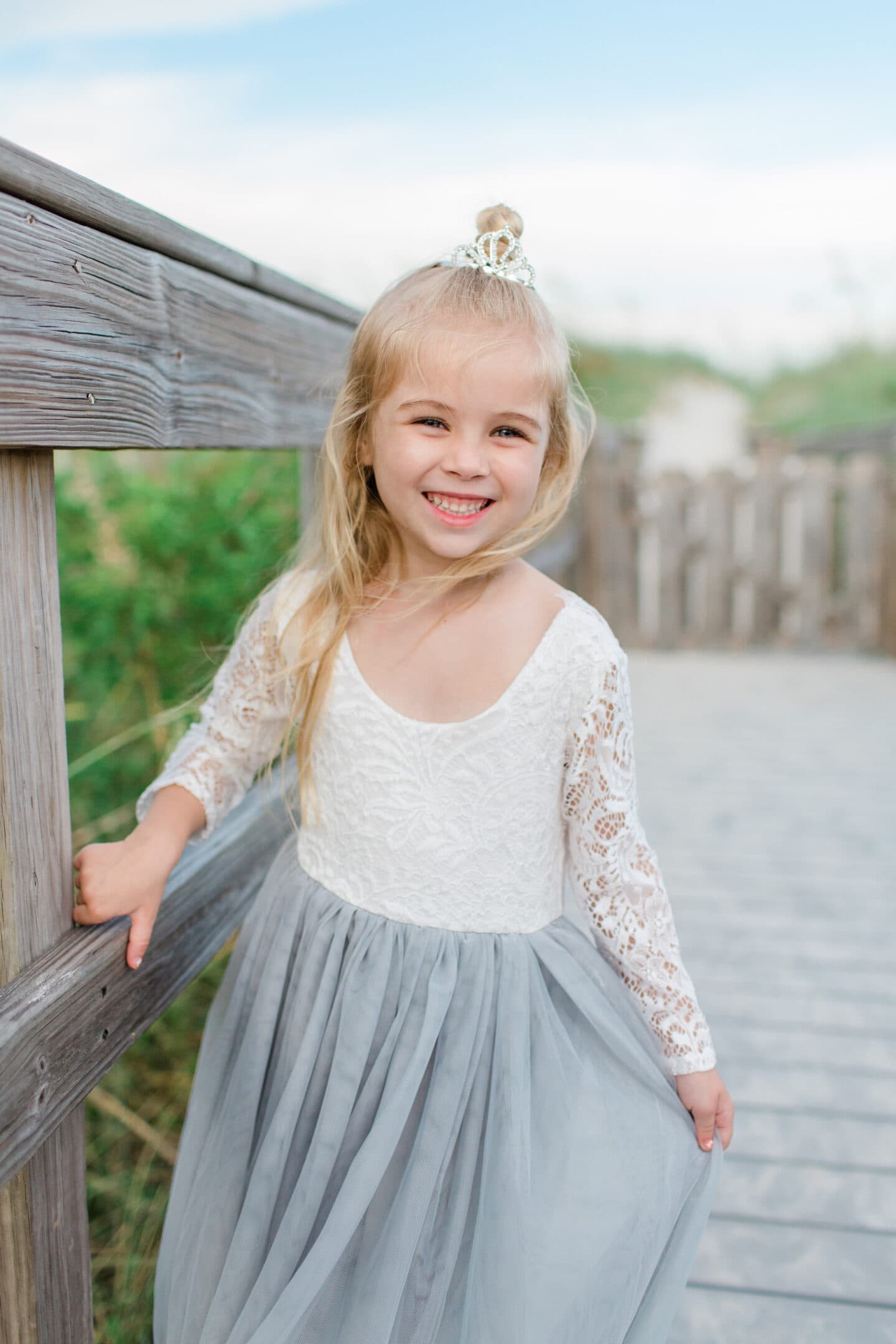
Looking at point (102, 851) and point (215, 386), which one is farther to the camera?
point (215, 386)

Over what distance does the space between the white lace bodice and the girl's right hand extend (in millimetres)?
91

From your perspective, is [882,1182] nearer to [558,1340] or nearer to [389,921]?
[558,1340]

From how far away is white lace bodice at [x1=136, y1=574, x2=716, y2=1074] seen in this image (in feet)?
4.01

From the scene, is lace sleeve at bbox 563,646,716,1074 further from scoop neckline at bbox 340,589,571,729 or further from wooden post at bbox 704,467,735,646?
wooden post at bbox 704,467,735,646

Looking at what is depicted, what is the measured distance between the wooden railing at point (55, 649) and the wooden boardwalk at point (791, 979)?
0.86 m

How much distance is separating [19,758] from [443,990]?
515mm

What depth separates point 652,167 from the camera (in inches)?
600

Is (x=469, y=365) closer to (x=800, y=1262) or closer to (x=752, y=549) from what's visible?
(x=800, y=1262)

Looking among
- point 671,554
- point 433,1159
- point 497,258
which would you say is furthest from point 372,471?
point 671,554

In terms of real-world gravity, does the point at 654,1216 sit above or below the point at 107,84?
below

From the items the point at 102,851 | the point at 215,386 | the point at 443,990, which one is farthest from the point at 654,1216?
the point at 215,386

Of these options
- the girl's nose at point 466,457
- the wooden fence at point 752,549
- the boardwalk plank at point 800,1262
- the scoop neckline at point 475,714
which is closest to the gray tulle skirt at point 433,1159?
the scoop neckline at point 475,714

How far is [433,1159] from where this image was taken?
1.11 m

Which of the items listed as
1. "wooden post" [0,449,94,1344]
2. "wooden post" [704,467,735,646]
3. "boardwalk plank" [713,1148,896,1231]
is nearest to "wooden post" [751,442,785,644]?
"wooden post" [704,467,735,646]
